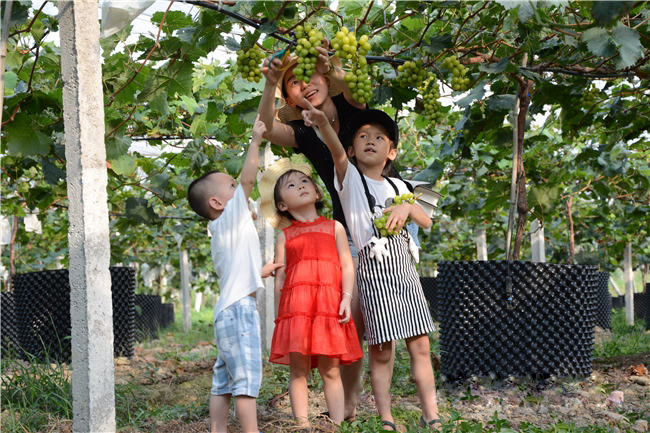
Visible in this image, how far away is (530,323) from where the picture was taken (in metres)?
3.42

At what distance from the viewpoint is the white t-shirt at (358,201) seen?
2.56 metres

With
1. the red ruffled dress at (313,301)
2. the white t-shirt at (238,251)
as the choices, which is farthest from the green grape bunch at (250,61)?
the red ruffled dress at (313,301)

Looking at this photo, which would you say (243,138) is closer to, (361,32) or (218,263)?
(361,32)

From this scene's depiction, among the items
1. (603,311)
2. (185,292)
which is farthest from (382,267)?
(185,292)

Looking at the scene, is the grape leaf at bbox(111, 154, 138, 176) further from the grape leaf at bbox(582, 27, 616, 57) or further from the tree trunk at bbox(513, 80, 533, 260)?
the grape leaf at bbox(582, 27, 616, 57)

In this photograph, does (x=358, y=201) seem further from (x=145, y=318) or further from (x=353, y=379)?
(x=145, y=318)

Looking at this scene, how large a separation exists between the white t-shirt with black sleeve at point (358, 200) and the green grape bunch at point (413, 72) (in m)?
0.44

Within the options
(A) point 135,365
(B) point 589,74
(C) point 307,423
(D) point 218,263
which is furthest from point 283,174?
(A) point 135,365

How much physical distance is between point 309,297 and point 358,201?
0.46 m

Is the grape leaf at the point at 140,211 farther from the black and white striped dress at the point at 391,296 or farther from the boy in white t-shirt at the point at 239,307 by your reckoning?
the black and white striped dress at the point at 391,296

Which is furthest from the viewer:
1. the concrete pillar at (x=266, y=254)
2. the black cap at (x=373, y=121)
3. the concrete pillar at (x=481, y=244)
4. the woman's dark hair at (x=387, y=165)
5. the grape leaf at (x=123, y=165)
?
the concrete pillar at (x=481, y=244)

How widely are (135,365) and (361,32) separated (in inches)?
149

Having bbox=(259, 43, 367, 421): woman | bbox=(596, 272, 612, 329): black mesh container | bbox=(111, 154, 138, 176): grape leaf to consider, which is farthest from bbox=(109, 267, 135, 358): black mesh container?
bbox=(596, 272, 612, 329): black mesh container

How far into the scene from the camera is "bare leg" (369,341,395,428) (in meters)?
2.53
